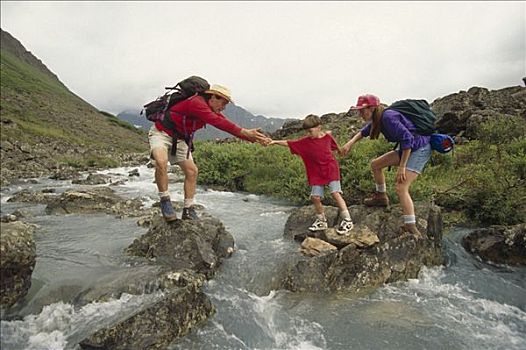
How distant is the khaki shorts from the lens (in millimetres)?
7637

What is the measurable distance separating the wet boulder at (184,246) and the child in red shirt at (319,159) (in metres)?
2.42

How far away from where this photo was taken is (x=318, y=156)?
8.30m

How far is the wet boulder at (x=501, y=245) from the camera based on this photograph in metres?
8.56

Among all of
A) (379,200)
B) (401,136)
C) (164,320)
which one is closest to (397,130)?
(401,136)

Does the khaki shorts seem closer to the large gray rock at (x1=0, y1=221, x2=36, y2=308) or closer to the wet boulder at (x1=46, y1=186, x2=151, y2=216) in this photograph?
the large gray rock at (x1=0, y1=221, x2=36, y2=308)

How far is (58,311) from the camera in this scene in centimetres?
586

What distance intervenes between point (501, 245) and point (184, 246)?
7.10m

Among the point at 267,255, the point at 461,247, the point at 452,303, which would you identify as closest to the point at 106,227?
the point at 267,255

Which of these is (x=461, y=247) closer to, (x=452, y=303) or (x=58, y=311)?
(x=452, y=303)

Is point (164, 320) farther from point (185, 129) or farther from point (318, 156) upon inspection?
point (318, 156)

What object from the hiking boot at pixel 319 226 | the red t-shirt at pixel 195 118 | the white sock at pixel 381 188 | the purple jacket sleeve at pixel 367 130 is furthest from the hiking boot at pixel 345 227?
→ the red t-shirt at pixel 195 118

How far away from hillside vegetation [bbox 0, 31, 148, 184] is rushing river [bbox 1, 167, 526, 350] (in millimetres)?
20908

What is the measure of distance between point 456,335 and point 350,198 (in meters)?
7.54

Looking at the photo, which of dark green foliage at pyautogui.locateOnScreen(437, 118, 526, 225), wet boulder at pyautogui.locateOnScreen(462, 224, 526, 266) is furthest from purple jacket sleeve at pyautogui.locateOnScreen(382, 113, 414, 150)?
dark green foliage at pyautogui.locateOnScreen(437, 118, 526, 225)
